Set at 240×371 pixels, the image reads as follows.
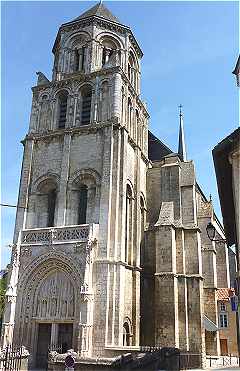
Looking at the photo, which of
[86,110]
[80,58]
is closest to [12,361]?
[86,110]

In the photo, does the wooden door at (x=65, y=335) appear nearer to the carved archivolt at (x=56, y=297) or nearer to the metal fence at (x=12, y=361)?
the carved archivolt at (x=56, y=297)

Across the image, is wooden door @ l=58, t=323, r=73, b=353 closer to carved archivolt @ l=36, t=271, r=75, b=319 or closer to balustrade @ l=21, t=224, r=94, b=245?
carved archivolt @ l=36, t=271, r=75, b=319

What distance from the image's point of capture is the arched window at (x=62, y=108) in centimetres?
2424

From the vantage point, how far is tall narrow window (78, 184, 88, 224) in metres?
21.3

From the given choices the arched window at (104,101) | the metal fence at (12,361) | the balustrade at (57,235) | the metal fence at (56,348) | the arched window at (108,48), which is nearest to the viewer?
the metal fence at (12,361)

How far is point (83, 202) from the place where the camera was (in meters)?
21.7

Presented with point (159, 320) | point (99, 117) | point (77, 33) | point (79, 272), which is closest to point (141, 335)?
point (159, 320)

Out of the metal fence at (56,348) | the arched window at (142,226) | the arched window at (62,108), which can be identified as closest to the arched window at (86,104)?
the arched window at (62,108)

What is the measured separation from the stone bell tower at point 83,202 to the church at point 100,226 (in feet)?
0.19

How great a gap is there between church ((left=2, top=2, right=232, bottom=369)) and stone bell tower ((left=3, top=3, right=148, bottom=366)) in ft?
0.19

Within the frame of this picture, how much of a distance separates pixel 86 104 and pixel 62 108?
163cm

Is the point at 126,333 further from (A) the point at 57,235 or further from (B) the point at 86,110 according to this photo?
(B) the point at 86,110

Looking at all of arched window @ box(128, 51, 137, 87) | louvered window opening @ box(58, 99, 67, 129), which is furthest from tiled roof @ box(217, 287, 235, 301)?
louvered window opening @ box(58, 99, 67, 129)

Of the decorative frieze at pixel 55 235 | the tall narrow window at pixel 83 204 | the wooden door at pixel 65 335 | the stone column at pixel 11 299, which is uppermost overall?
the tall narrow window at pixel 83 204
